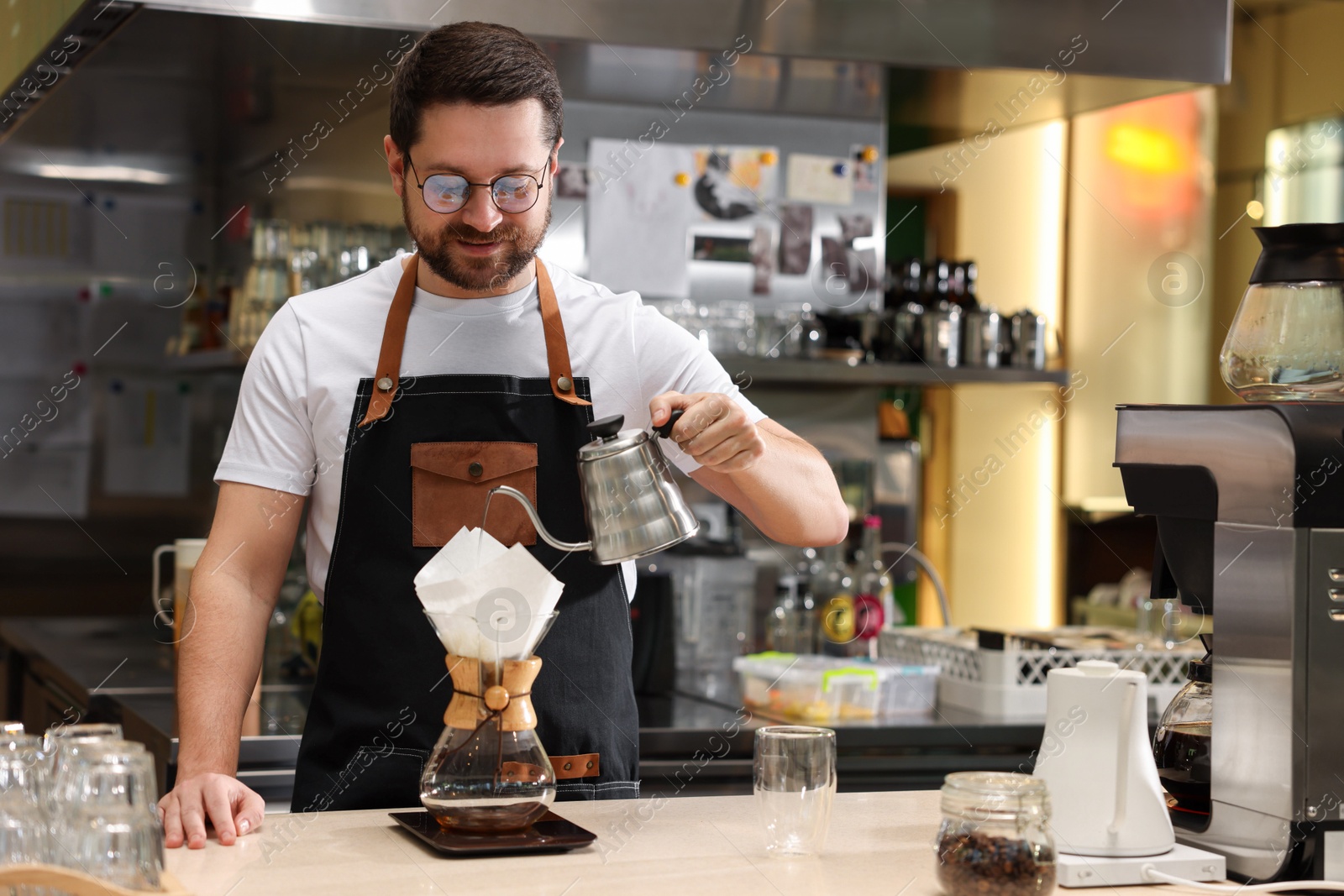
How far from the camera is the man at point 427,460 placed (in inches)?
70.6

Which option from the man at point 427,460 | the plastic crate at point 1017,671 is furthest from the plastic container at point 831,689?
the man at point 427,460

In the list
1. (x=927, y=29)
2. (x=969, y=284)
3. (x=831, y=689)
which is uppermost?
(x=927, y=29)

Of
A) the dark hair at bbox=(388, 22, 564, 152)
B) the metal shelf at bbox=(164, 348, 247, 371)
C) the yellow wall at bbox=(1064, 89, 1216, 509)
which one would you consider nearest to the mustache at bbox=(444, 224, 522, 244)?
the dark hair at bbox=(388, 22, 564, 152)

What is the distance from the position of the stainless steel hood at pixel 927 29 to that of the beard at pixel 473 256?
0.83m

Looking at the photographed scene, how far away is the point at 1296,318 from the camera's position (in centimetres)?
156

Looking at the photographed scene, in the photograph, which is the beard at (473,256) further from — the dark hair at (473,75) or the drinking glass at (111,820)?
the drinking glass at (111,820)

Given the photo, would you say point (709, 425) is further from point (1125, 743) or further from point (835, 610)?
point (835, 610)

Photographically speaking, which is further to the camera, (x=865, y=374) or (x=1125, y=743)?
(x=865, y=374)

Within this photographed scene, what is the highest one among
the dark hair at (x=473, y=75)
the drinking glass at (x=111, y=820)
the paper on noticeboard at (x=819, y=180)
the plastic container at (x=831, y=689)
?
the paper on noticeboard at (x=819, y=180)

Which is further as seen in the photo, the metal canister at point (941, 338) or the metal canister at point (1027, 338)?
the metal canister at point (1027, 338)

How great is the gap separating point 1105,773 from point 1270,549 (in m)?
0.27

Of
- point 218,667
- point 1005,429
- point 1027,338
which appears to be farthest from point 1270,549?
point 1005,429

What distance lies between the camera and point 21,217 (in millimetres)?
3447

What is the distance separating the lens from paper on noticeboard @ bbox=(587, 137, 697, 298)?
3.42 m
